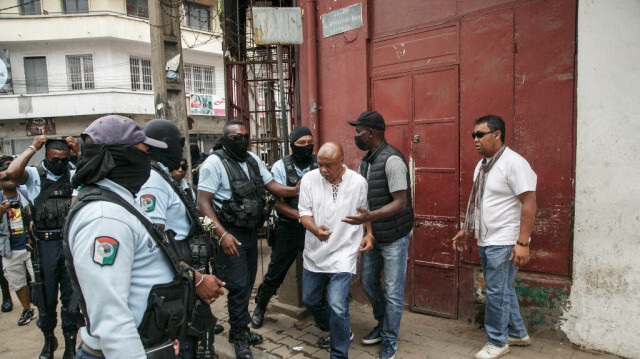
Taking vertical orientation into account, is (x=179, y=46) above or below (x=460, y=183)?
above

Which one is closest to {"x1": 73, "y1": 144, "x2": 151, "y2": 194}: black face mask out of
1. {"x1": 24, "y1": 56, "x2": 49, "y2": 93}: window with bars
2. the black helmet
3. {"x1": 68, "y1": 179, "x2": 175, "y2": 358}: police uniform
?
{"x1": 68, "y1": 179, "x2": 175, "y2": 358}: police uniform

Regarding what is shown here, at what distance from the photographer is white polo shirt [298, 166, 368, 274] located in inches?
125

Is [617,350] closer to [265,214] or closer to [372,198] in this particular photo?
[372,198]

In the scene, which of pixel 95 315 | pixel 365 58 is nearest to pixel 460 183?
pixel 365 58

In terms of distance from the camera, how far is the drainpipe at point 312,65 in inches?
200

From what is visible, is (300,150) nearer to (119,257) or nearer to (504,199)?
(504,199)

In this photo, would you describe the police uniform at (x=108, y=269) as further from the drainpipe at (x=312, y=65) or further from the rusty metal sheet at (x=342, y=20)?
the rusty metal sheet at (x=342, y=20)

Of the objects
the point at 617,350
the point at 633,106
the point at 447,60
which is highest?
the point at 447,60

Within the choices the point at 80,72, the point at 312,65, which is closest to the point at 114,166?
the point at 312,65

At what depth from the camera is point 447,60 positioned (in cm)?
403

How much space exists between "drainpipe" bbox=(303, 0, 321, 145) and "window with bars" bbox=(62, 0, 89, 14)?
1921 centimetres

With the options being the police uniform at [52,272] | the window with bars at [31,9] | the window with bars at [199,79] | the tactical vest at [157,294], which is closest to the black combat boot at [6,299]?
the police uniform at [52,272]

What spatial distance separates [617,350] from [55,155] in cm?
524

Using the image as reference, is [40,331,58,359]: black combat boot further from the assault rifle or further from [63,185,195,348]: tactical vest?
[63,185,195,348]: tactical vest
